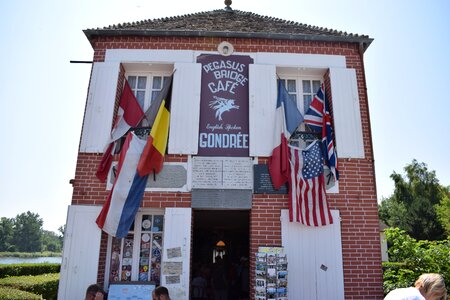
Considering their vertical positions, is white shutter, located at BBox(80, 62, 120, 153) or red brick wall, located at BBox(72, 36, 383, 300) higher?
white shutter, located at BBox(80, 62, 120, 153)

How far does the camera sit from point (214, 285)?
33.4 ft

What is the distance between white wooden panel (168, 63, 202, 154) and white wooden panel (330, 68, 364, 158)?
3.29 m

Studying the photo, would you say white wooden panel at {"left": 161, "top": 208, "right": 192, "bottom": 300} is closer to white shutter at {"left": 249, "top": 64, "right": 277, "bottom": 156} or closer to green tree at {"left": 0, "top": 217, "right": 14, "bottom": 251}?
white shutter at {"left": 249, "top": 64, "right": 277, "bottom": 156}

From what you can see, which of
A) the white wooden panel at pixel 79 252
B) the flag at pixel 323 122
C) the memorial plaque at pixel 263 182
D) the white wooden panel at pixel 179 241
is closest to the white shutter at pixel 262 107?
the memorial plaque at pixel 263 182

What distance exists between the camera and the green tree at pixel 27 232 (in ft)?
272

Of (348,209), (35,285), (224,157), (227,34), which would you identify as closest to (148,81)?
(227,34)

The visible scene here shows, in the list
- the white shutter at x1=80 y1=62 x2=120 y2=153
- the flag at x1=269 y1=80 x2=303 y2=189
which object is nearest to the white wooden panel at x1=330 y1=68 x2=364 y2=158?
the flag at x1=269 y1=80 x2=303 y2=189

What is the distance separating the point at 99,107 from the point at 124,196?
7.46 feet

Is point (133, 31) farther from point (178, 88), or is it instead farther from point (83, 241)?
point (83, 241)

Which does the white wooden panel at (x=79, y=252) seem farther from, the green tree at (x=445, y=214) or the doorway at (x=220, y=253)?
the green tree at (x=445, y=214)

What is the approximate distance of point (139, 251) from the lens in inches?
293

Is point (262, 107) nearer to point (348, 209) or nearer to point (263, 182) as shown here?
point (263, 182)

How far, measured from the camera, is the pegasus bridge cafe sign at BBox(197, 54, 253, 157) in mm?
7812

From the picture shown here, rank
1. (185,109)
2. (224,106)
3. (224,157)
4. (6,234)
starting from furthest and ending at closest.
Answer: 1. (6,234)
2. (224,106)
3. (185,109)
4. (224,157)
